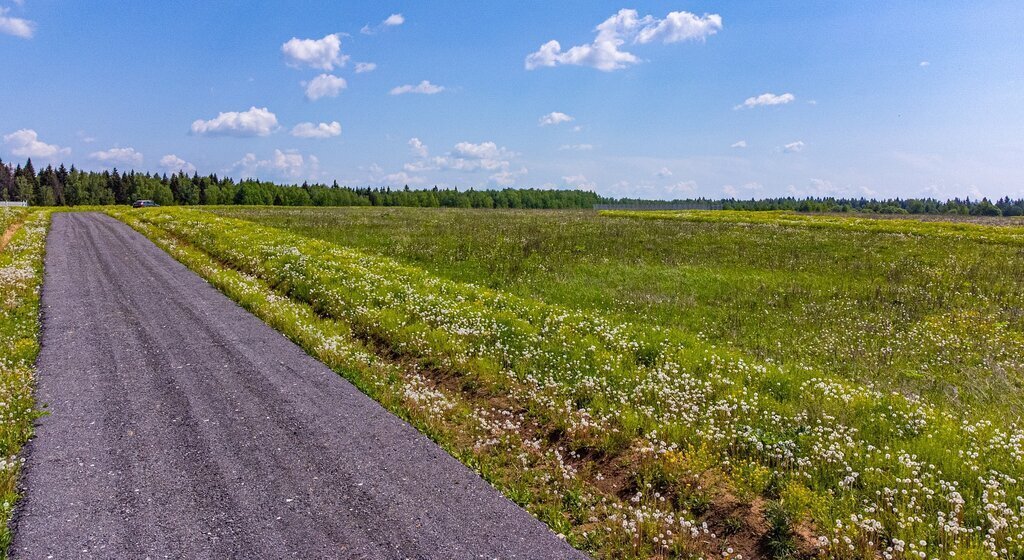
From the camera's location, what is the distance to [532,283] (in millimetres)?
20391

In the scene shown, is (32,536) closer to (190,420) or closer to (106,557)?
(106,557)

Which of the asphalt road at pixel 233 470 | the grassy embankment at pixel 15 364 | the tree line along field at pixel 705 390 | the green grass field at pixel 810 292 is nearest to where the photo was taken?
the asphalt road at pixel 233 470

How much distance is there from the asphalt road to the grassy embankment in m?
0.19

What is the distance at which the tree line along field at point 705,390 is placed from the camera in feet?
19.6

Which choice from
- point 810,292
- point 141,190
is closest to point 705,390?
point 810,292

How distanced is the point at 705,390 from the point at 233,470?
25.5 feet

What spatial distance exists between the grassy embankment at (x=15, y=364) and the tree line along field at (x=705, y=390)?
4.76m

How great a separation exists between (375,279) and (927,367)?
1620cm

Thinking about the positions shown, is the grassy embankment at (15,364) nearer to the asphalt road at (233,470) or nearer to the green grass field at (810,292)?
the asphalt road at (233,470)

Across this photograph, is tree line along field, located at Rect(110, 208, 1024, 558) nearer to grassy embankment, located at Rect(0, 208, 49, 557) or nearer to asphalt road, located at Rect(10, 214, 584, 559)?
asphalt road, located at Rect(10, 214, 584, 559)

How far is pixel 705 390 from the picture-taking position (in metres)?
9.25

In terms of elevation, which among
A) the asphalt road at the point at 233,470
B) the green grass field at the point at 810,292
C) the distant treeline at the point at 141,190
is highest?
the distant treeline at the point at 141,190

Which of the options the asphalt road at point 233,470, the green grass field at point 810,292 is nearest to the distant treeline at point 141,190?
the green grass field at point 810,292

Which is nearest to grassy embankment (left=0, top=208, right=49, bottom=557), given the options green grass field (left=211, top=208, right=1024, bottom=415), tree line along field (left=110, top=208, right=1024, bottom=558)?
tree line along field (left=110, top=208, right=1024, bottom=558)
